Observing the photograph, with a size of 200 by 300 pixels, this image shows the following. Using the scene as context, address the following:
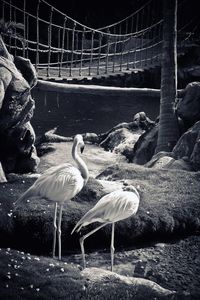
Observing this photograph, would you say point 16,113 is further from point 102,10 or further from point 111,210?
point 102,10

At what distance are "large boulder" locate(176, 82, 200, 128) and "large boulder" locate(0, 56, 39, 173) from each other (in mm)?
2335

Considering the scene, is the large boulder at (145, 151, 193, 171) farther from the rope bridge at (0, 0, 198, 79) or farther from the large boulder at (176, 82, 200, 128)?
the rope bridge at (0, 0, 198, 79)

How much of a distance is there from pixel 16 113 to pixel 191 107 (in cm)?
275

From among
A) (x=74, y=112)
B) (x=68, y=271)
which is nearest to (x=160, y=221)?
(x=68, y=271)

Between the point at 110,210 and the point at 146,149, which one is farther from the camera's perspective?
the point at 146,149

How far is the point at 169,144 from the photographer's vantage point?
634cm

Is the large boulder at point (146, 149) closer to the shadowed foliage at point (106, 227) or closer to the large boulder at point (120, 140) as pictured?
the large boulder at point (120, 140)

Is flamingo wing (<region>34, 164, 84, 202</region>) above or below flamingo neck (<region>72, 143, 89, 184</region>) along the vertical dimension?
below

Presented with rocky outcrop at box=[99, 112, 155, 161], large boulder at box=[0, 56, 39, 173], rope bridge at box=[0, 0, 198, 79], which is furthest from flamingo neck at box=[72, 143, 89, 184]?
rocky outcrop at box=[99, 112, 155, 161]

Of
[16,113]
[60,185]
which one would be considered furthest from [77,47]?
[60,185]

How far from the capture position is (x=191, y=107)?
22.1 ft

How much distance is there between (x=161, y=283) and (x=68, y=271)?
2.15ft

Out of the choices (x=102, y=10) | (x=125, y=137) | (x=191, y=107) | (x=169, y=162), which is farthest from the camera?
(x=102, y=10)

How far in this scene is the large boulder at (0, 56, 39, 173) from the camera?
5141 mm
